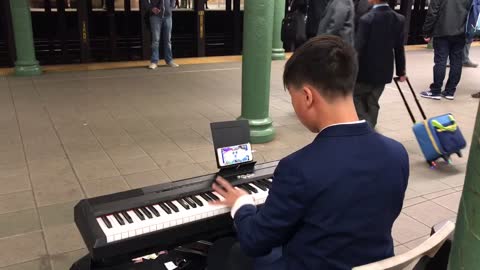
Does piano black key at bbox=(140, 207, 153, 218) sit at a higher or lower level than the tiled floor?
higher

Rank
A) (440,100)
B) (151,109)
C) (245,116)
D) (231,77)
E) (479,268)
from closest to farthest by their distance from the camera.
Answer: (479,268) < (245,116) < (151,109) < (440,100) < (231,77)

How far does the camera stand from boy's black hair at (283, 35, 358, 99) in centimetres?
137

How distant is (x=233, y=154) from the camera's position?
206 cm

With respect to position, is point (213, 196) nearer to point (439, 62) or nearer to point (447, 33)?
point (447, 33)

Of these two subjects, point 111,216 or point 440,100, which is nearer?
point 111,216

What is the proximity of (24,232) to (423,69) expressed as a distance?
7954 mm

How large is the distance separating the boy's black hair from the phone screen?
698 millimetres

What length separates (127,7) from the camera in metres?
9.64

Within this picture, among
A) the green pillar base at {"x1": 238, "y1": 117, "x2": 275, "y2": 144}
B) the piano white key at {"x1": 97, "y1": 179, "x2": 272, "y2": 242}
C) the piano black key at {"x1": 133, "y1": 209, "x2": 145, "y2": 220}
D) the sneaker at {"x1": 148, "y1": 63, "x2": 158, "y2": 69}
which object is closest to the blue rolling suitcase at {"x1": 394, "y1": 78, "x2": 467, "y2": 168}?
the green pillar base at {"x1": 238, "y1": 117, "x2": 275, "y2": 144}

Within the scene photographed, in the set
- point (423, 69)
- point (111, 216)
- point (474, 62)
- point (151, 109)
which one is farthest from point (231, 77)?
point (111, 216)

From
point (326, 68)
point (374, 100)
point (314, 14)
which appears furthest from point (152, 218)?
point (314, 14)

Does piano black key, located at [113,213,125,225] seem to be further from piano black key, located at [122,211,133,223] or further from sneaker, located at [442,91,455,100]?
sneaker, located at [442,91,455,100]

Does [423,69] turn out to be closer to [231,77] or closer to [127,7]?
[231,77]

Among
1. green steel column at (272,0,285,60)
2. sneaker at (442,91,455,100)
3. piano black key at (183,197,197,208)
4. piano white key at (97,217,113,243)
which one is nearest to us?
piano white key at (97,217,113,243)
